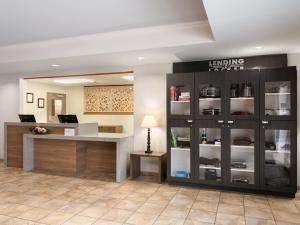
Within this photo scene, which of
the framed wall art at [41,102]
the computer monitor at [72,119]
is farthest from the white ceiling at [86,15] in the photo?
the framed wall art at [41,102]

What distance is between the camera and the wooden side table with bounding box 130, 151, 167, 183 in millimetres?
4605

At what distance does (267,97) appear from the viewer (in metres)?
3.94

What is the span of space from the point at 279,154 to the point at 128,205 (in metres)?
2.58

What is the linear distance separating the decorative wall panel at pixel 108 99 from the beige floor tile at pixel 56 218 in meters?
5.36

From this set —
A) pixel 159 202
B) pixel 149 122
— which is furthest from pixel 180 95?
pixel 159 202

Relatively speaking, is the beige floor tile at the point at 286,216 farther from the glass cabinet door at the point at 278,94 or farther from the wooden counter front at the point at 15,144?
the wooden counter front at the point at 15,144

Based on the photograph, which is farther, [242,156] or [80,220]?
[242,156]

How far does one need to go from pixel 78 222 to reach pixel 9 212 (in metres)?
1.04

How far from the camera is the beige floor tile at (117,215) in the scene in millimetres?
3047

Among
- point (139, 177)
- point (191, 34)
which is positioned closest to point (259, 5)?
point (191, 34)

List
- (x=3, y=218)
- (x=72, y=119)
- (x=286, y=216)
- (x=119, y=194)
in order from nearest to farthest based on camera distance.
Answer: (x=3, y=218) → (x=286, y=216) → (x=119, y=194) → (x=72, y=119)

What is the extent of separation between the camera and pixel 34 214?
316cm

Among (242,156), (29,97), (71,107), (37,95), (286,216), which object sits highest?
(37,95)

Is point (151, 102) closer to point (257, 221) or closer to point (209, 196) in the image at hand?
point (209, 196)
